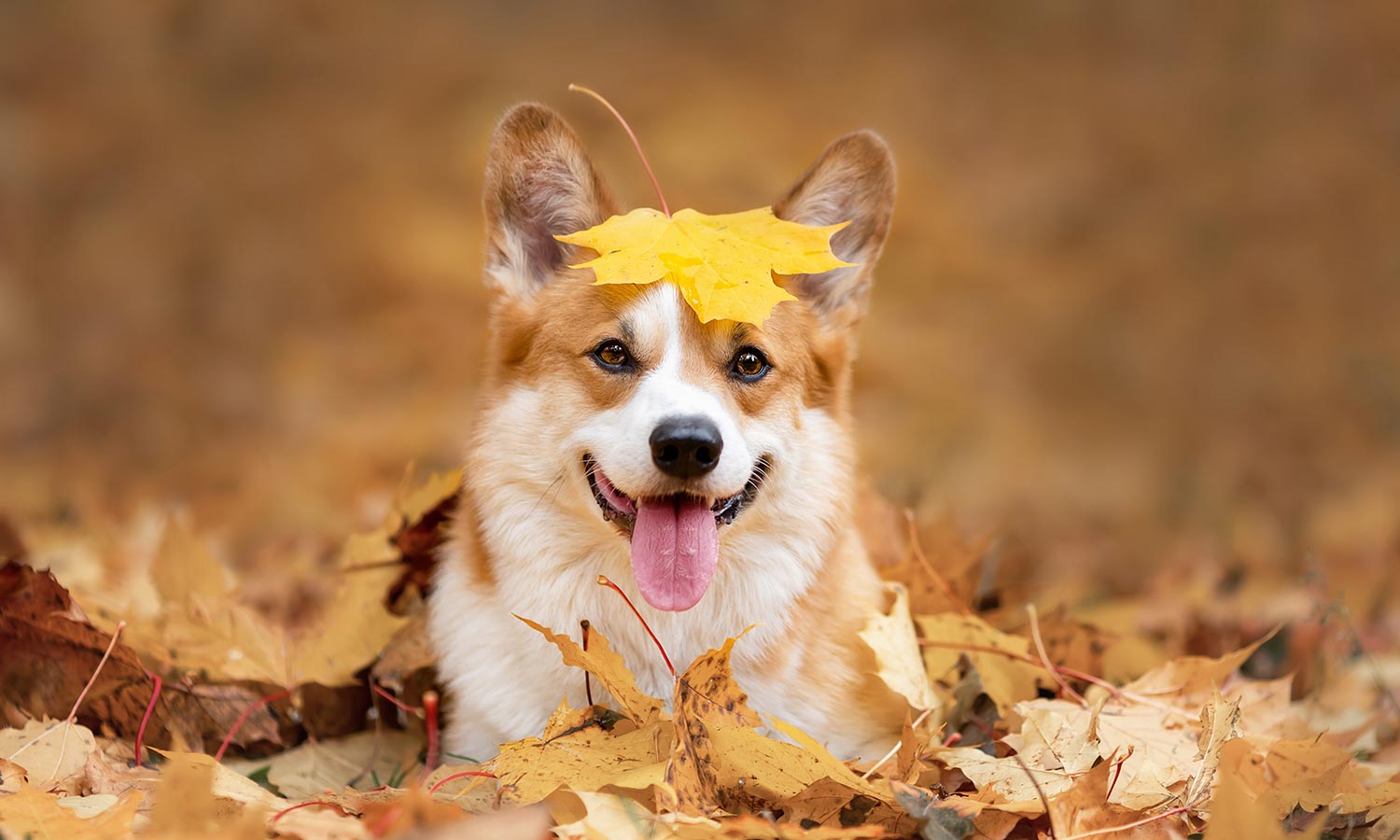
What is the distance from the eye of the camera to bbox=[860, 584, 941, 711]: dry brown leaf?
2.62 meters

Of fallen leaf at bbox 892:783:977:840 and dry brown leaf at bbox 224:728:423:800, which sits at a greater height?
fallen leaf at bbox 892:783:977:840

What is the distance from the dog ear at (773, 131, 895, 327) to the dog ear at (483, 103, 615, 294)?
20.4 inches

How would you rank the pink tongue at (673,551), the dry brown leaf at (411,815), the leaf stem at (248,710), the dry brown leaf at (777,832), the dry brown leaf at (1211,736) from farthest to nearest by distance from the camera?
the leaf stem at (248,710), the pink tongue at (673,551), the dry brown leaf at (1211,736), the dry brown leaf at (777,832), the dry brown leaf at (411,815)

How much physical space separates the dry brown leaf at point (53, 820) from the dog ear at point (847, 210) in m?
2.00

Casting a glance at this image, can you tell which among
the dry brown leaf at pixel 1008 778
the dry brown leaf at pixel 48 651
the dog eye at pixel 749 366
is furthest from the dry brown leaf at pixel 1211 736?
the dry brown leaf at pixel 48 651

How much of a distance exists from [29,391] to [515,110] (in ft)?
15.0

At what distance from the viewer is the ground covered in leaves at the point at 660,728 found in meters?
2.07

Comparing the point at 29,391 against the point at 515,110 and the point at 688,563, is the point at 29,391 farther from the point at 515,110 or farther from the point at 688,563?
the point at 688,563

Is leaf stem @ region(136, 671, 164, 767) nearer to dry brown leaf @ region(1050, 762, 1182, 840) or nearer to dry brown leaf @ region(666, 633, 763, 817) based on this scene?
dry brown leaf @ region(666, 633, 763, 817)

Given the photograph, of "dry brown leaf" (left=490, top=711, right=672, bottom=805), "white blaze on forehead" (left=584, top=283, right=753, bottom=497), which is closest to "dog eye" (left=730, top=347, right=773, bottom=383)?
"white blaze on forehead" (left=584, top=283, right=753, bottom=497)

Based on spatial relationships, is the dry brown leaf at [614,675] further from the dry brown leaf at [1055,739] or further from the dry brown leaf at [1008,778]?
the dry brown leaf at [1055,739]

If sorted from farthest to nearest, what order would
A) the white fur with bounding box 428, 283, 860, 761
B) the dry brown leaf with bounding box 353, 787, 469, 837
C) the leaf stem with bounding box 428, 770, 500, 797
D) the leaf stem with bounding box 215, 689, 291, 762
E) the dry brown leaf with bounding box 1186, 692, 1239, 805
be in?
the leaf stem with bounding box 215, 689, 291, 762 < the white fur with bounding box 428, 283, 860, 761 < the dry brown leaf with bounding box 1186, 692, 1239, 805 < the leaf stem with bounding box 428, 770, 500, 797 < the dry brown leaf with bounding box 353, 787, 469, 837

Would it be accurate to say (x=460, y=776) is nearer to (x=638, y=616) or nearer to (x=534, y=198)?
(x=638, y=616)

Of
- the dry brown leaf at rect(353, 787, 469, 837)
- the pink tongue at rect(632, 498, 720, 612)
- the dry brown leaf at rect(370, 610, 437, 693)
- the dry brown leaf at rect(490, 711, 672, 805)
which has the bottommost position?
the dry brown leaf at rect(370, 610, 437, 693)
